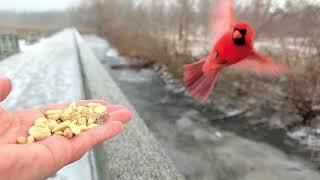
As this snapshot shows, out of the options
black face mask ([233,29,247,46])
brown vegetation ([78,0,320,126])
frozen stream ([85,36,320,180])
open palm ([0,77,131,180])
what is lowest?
frozen stream ([85,36,320,180])

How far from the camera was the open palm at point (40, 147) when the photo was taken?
100 cm

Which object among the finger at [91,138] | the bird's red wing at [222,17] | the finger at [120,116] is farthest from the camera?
the bird's red wing at [222,17]

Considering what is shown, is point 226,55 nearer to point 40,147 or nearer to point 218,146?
point 40,147

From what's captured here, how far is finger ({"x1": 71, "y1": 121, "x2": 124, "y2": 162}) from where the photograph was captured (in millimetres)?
1134

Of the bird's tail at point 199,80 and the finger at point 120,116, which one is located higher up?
the finger at point 120,116

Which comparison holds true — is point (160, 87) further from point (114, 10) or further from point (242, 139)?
point (114, 10)

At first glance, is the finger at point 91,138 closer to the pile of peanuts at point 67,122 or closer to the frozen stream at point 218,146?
the pile of peanuts at point 67,122

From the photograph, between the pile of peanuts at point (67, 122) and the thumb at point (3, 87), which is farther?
the thumb at point (3, 87)

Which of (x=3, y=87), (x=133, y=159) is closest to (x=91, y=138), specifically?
(x=3, y=87)

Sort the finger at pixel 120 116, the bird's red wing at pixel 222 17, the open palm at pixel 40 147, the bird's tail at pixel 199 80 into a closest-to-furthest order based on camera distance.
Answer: the open palm at pixel 40 147, the finger at pixel 120 116, the bird's red wing at pixel 222 17, the bird's tail at pixel 199 80

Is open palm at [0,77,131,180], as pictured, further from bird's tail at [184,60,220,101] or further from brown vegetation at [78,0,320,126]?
→ brown vegetation at [78,0,320,126]

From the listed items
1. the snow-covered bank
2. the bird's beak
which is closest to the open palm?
the snow-covered bank

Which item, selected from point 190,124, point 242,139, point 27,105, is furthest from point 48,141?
point 190,124

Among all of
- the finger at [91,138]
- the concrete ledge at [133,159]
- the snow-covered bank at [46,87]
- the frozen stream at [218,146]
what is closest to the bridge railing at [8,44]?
the snow-covered bank at [46,87]
